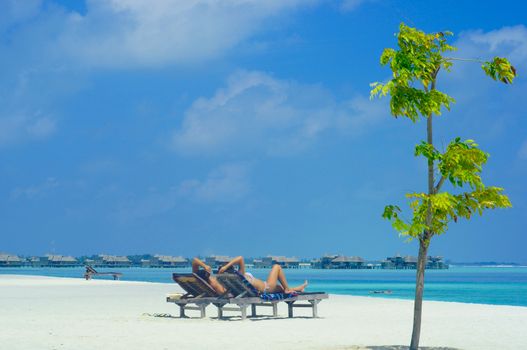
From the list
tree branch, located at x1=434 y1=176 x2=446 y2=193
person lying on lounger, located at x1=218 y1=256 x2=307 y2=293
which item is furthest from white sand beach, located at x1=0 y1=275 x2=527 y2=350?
tree branch, located at x1=434 y1=176 x2=446 y2=193

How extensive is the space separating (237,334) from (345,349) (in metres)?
2.67

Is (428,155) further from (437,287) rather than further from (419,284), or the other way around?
(437,287)

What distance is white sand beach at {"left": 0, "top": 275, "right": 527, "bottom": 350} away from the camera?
12047 mm

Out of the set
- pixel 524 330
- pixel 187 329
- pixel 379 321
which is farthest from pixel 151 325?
pixel 524 330

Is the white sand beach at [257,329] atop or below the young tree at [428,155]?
below

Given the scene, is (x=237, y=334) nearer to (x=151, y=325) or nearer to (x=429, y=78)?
(x=151, y=325)

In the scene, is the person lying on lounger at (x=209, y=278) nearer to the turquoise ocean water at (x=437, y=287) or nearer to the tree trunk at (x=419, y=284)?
the tree trunk at (x=419, y=284)

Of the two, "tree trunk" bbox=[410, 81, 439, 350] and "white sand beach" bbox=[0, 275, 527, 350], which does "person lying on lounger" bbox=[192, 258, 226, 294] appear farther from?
"tree trunk" bbox=[410, 81, 439, 350]

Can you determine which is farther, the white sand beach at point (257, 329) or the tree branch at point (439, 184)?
the white sand beach at point (257, 329)

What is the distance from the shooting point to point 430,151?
10305 millimetres

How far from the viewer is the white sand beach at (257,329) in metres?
12.0

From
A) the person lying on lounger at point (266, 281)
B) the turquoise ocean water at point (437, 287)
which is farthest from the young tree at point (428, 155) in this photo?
the turquoise ocean water at point (437, 287)

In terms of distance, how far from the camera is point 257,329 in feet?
47.6

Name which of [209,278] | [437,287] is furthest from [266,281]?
[437,287]
